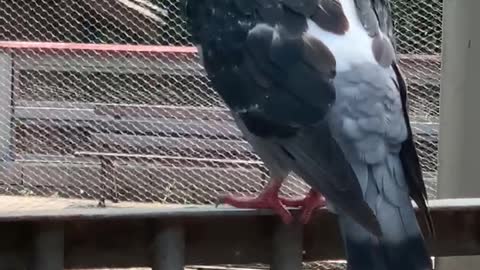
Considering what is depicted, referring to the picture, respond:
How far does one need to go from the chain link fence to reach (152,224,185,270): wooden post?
229 centimetres

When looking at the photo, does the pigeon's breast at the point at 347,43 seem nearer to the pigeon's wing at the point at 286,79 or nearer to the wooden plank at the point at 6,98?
the pigeon's wing at the point at 286,79

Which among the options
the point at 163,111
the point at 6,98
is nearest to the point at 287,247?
the point at 163,111

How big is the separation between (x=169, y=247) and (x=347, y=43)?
0.56 meters

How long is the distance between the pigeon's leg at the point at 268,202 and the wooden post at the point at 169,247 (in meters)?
0.21

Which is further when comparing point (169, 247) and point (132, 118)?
point (132, 118)

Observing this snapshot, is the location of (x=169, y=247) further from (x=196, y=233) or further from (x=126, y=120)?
(x=126, y=120)

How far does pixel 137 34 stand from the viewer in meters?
4.70

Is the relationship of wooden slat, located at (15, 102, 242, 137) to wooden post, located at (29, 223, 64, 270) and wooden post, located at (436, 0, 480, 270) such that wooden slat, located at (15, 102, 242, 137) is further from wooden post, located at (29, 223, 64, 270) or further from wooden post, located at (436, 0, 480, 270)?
wooden post, located at (29, 223, 64, 270)

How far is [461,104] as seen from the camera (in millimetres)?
2490

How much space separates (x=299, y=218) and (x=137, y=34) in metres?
3.08

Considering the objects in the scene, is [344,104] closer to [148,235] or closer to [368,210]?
[368,210]

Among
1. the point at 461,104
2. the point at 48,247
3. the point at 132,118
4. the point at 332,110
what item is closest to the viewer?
the point at 48,247

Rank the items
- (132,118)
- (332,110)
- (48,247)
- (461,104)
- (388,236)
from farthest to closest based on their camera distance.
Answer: (132,118)
(461,104)
(332,110)
(388,236)
(48,247)

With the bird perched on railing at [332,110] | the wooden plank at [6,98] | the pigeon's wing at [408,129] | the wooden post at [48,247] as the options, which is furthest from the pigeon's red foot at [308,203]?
the wooden plank at [6,98]
